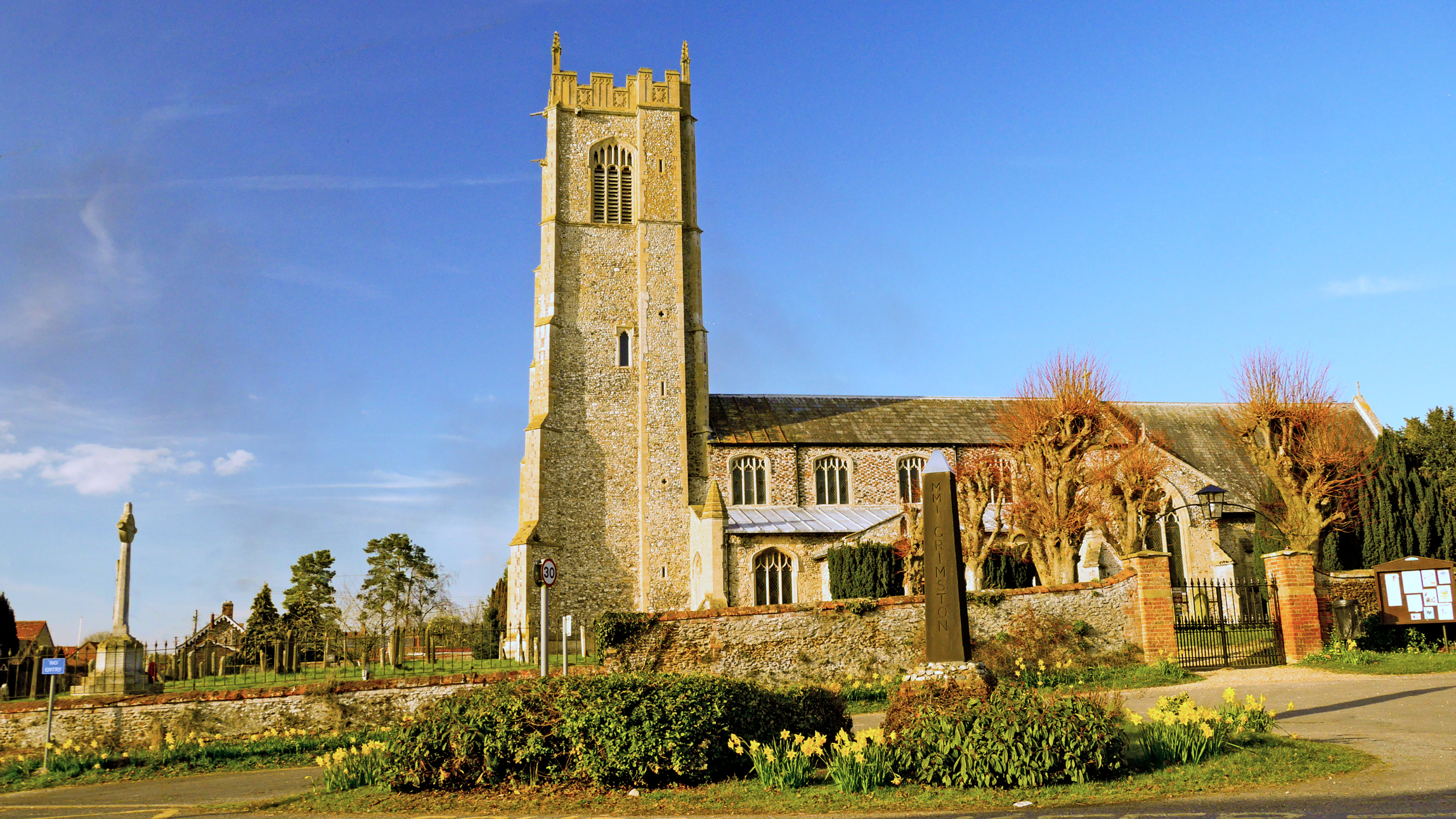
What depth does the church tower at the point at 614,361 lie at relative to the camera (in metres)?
32.1

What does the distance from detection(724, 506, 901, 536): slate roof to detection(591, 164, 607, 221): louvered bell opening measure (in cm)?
1202

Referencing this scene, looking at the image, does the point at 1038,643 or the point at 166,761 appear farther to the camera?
the point at 1038,643

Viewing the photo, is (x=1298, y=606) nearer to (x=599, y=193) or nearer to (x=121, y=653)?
(x=121, y=653)

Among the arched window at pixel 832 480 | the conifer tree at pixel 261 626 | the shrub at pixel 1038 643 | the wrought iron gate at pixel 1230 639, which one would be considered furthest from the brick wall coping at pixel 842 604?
the conifer tree at pixel 261 626

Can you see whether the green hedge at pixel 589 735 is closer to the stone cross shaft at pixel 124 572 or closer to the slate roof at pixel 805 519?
the stone cross shaft at pixel 124 572

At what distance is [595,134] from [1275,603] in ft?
90.4

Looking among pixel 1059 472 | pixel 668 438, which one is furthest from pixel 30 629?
pixel 1059 472

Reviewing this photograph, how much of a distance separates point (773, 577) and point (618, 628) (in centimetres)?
1468

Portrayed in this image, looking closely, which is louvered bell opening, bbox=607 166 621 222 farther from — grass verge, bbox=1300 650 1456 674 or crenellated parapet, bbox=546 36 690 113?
grass verge, bbox=1300 650 1456 674

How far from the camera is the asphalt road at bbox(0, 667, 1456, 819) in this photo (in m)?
7.50

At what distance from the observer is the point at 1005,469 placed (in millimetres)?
28000

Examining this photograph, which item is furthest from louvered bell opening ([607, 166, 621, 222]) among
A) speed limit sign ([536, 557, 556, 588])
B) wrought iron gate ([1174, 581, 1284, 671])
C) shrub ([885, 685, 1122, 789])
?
shrub ([885, 685, 1122, 789])

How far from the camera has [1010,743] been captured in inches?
338

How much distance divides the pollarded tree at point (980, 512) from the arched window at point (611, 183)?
16010 mm
